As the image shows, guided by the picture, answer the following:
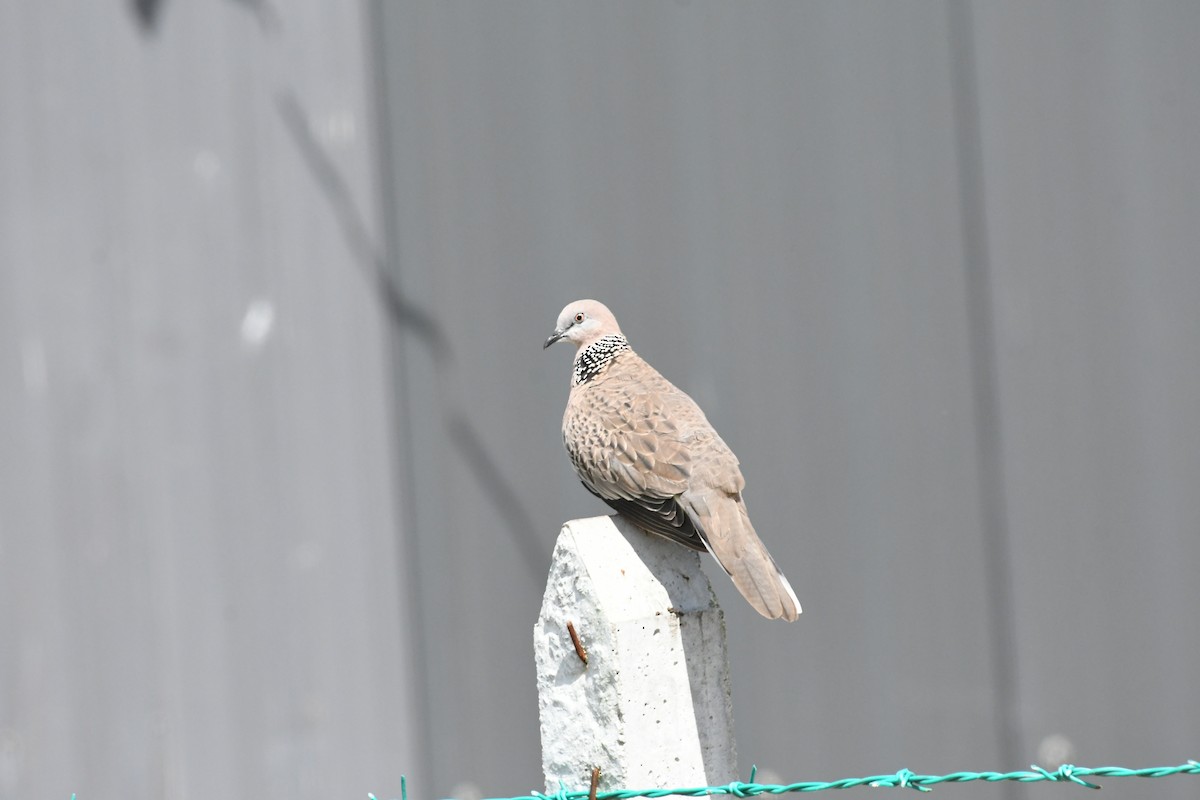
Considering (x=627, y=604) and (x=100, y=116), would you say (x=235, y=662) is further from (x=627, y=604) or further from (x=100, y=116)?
(x=627, y=604)

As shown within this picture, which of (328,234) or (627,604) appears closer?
(627,604)

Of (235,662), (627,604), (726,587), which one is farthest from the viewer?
(235,662)

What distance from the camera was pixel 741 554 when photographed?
2.11 m

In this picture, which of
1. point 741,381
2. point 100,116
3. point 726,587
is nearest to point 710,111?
point 741,381

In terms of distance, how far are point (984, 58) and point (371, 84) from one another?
2.13 metres

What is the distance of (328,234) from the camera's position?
161 inches

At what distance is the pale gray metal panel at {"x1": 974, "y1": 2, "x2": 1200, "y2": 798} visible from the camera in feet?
12.7

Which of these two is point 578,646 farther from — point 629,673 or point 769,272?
point 769,272

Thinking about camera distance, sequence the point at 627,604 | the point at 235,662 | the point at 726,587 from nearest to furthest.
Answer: the point at 627,604 < the point at 726,587 < the point at 235,662

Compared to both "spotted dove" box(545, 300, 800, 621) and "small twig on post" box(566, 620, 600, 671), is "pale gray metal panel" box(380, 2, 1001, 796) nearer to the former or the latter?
"spotted dove" box(545, 300, 800, 621)

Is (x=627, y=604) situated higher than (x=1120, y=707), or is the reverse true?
(x=627, y=604)

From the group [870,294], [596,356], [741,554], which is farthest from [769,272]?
[741,554]

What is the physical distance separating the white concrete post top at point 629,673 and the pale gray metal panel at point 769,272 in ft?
7.27

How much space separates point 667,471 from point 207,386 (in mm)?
2464
